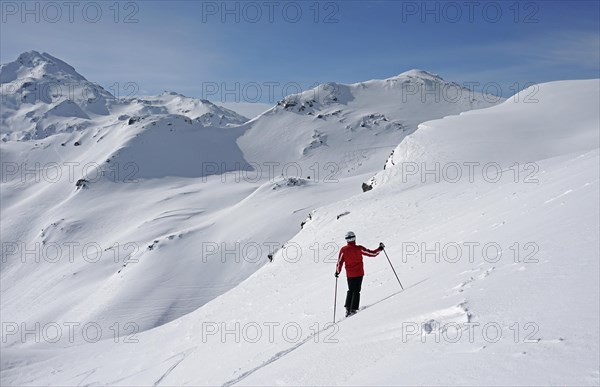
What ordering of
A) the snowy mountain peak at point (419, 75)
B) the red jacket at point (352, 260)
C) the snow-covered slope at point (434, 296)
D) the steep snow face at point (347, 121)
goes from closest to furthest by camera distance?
the snow-covered slope at point (434, 296) → the red jacket at point (352, 260) → the steep snow face at point (347, 121) → the snowy mountain peak at point (419, 75)

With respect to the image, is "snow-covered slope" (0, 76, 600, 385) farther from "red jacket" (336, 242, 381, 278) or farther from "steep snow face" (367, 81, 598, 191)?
"red jacket" (336, 242, 381, 278)

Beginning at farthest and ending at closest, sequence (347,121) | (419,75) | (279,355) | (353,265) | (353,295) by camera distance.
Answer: (419,75) → (347,121) → (353,265) → (353,295) → (279,355)

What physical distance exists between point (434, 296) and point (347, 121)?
146815mm

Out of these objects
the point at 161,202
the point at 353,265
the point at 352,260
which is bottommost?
the point at 353,265

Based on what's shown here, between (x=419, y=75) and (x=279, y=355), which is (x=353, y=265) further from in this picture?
(x=419, y=75)

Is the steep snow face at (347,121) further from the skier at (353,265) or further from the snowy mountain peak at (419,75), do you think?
the skier at (353,265)

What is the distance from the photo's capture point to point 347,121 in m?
152

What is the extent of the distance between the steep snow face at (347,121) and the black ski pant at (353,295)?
108 meters

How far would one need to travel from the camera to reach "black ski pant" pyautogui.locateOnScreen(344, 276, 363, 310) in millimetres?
10516

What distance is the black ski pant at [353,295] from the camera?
10516 millimetres

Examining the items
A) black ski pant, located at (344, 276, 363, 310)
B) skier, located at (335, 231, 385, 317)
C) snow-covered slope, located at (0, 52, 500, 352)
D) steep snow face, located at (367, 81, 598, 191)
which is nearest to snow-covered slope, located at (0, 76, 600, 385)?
steep snow face, located at (367, 81, 598, 191)

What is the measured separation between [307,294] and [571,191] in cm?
834

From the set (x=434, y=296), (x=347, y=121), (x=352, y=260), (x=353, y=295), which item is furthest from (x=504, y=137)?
(x=347, y=121)

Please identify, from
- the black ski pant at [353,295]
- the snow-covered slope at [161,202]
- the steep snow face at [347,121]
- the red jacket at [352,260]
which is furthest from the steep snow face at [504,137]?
the steep snow face at [347,121]
